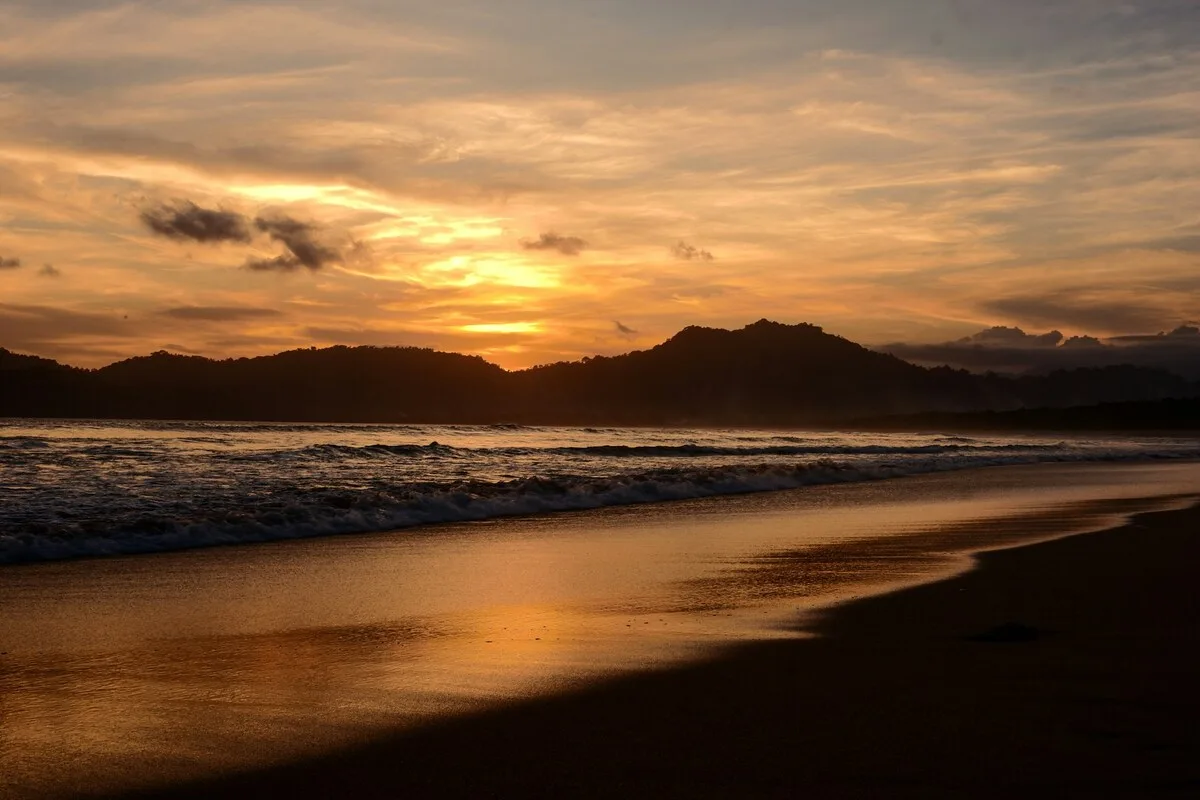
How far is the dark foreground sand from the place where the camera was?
4.00 m

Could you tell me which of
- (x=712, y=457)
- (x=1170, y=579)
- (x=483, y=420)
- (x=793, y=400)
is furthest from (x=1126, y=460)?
(x=793, y=400)

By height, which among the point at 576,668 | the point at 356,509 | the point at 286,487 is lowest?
the point at 576,668

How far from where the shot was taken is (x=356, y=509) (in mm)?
14352

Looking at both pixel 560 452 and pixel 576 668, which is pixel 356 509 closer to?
pixel 576 668

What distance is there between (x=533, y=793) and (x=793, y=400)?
6489 inches

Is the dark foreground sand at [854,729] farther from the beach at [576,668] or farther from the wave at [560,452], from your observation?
the wave at [560,452]

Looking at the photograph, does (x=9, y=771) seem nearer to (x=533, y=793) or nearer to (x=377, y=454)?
(x=533, y=793)

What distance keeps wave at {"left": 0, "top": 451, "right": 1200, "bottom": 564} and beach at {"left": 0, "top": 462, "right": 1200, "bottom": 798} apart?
760 mm

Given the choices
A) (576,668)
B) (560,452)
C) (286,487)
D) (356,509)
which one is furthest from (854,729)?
(560,452)

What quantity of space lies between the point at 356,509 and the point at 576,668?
29.6 feet

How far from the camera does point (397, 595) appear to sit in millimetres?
8398

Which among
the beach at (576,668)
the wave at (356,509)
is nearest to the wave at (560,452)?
the wave at (356,509)

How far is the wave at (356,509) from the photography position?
10945 mm

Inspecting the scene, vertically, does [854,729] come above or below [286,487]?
below
